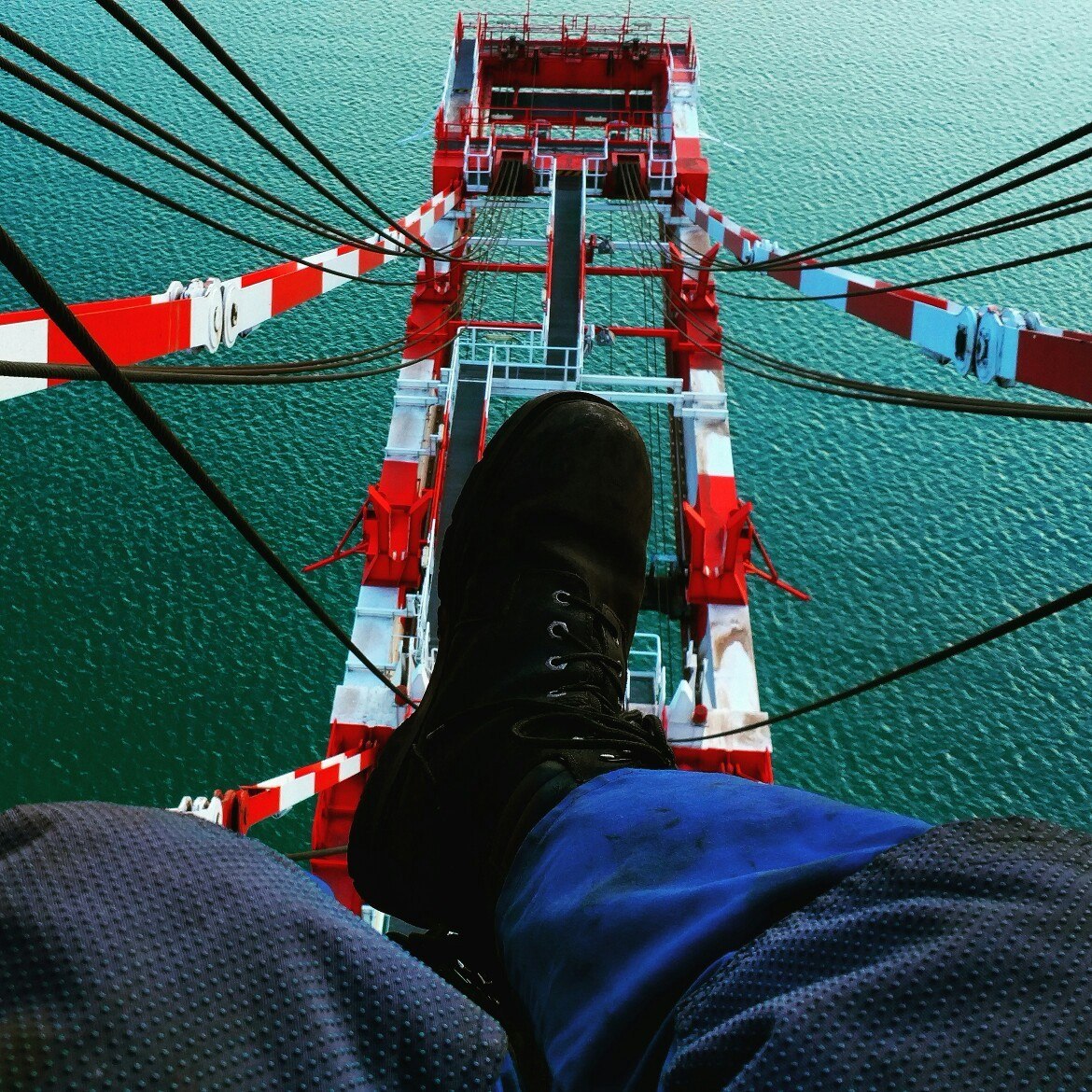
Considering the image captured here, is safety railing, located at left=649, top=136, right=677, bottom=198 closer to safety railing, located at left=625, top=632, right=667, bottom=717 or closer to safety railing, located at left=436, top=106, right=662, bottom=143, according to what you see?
safety railing, located at left=436, top=106, right=662, bottom=143

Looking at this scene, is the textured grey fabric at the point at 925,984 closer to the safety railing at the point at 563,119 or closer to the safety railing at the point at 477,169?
the safety railing at the point at 477,169

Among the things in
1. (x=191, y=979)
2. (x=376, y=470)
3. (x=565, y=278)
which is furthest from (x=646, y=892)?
(x=376, y=470)

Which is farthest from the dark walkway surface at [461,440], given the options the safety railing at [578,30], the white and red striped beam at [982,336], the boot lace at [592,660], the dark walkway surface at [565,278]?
the safety railing at [578,30]

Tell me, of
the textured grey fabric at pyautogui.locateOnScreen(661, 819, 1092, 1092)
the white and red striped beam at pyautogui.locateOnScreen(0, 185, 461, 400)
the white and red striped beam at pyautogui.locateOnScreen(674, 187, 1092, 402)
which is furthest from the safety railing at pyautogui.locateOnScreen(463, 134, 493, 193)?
the textured grey fabric at pyautogui.locateOnScreen(661, 819, 1092, 1092)

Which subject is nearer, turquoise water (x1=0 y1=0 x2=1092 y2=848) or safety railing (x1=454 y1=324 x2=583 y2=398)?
safety railing (x1=454 y1=324 x2=583 y2=398)

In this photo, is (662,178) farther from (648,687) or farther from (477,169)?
(648,687)
